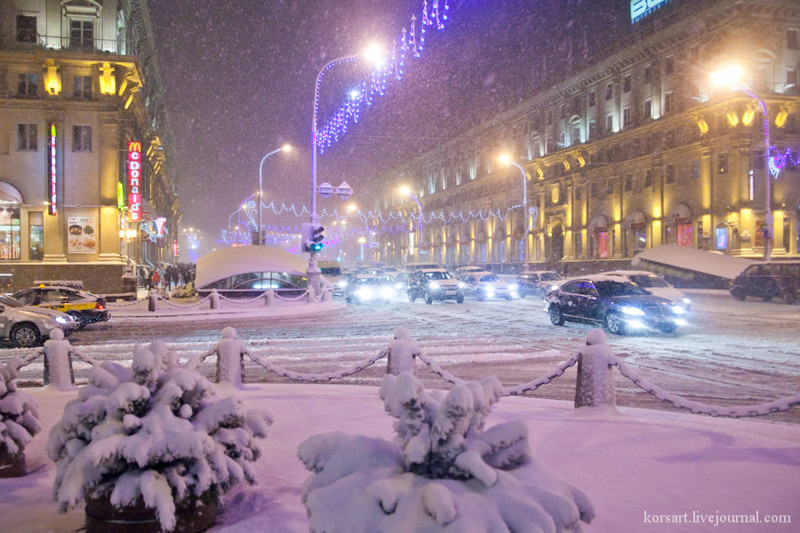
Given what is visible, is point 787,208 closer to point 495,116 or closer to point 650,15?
point 650,15

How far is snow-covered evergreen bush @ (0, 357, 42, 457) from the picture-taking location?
5273 millimetres

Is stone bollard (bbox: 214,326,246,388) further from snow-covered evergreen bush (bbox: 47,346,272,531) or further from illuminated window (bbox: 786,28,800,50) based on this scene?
illuminated window (bbox: 786,28,800,50)

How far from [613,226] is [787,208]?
655 inches

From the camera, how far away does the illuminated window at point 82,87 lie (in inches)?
1448

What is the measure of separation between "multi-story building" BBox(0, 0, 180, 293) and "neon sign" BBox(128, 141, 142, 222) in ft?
0.20

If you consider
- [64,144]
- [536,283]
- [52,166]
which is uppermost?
[64,144]

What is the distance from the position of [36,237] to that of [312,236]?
18.3 meters

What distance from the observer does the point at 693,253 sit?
41406 millimetres

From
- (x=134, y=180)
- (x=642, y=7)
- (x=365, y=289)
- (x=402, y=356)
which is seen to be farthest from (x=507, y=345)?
(x=642, y=7)

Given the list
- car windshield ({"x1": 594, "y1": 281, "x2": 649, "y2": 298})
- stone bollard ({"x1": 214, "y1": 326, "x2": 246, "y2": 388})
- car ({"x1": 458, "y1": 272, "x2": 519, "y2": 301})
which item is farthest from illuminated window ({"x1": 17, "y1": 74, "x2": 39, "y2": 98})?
stone bollard ({"x1": 214, "y1": 326, "x2": 246, "y2": 388})

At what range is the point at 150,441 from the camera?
3777 millimetres

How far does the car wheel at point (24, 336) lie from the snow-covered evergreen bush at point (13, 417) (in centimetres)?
1186

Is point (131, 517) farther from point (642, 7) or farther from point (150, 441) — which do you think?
point (642, 7)

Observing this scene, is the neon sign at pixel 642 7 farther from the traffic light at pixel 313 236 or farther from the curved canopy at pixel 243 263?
the traffic light at pixel 313 236
